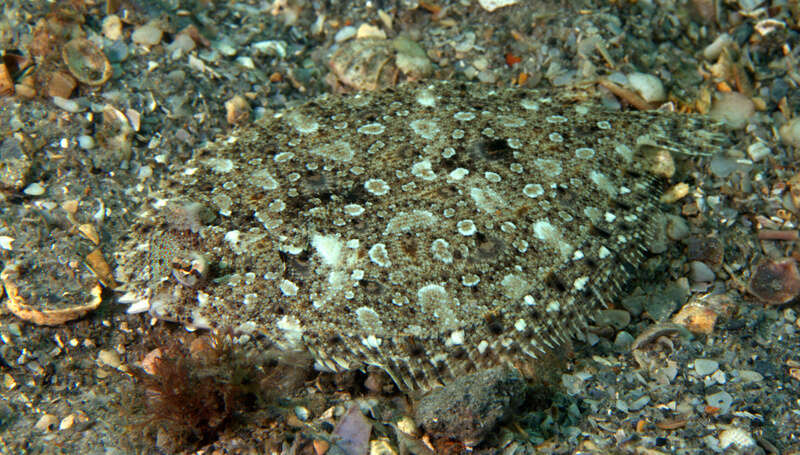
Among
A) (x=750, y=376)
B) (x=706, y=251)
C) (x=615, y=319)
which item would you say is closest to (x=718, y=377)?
(x=750, y=376)

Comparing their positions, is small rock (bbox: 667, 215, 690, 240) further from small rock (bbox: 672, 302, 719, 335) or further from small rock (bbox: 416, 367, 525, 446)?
small rock (bbox: 416, 367, 525, 446)

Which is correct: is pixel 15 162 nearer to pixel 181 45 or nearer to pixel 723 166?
pixel 181 45

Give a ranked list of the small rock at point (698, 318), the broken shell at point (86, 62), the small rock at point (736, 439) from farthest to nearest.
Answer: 1. the broken shell at point (86, 62)
2. the small rock at point (698, 318)
3. the small rock at point (736, 439)

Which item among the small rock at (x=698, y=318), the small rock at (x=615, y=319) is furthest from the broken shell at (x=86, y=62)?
the small rock at (x=698, y=318)

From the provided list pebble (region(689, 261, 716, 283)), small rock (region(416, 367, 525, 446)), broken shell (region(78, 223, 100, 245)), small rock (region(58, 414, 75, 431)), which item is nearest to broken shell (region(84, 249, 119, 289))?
broken shell (region(78, 223, 100, 245))

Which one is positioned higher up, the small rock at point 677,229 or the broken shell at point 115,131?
the broken shell at point 115,131

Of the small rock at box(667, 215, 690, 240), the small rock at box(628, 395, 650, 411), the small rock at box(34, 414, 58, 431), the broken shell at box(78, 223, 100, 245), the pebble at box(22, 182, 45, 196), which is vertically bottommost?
the small rock at box(34, 414, 58, 431)

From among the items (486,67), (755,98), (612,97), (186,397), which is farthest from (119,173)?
(755,98)

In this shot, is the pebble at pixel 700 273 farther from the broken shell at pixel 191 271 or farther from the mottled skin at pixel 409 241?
the broken shell at pixel 191 271
